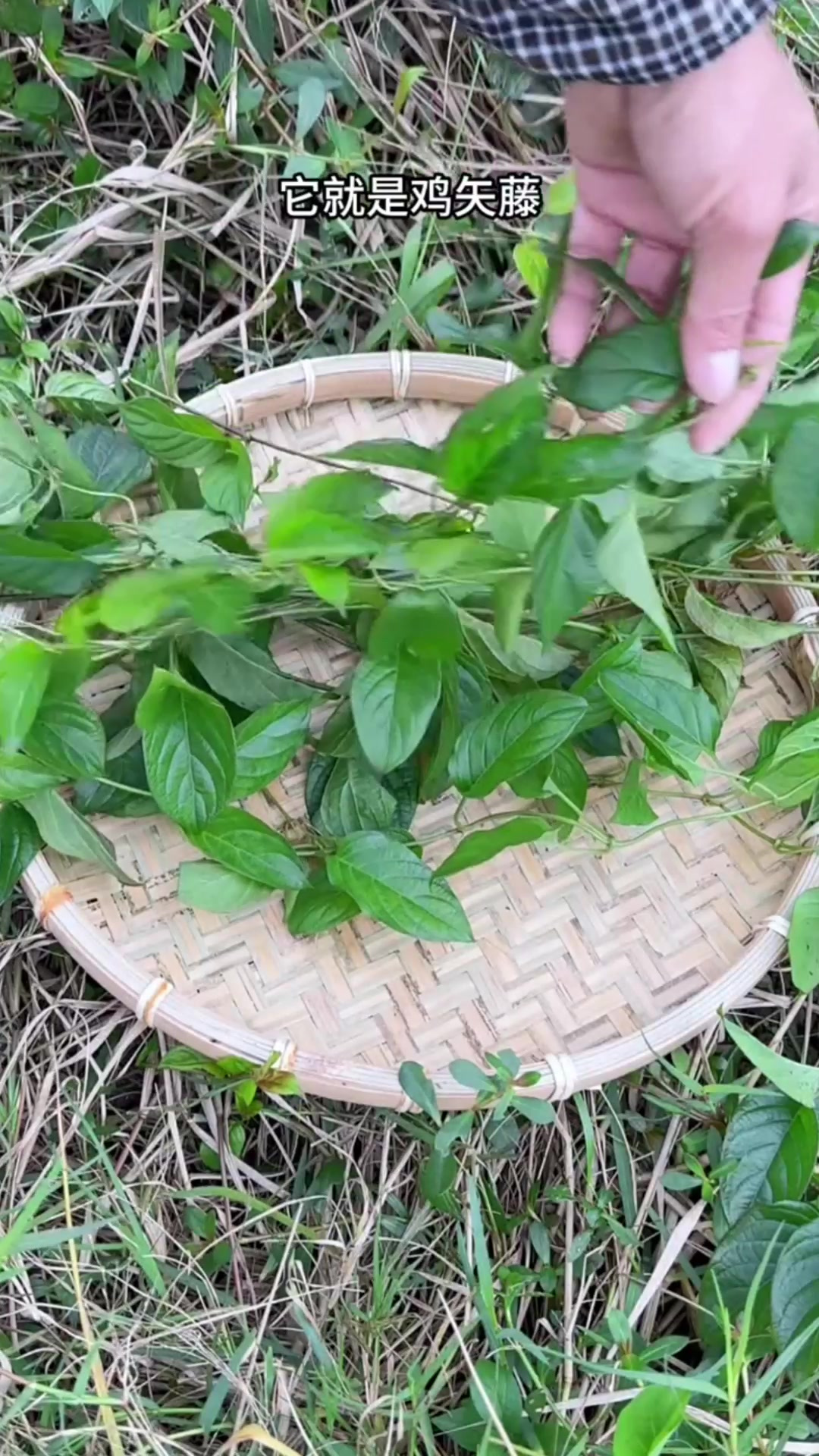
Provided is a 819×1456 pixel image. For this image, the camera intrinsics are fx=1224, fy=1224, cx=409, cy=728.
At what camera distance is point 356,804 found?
2.48 ft

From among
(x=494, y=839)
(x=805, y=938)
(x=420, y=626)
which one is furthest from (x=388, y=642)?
(x=805, y=938)

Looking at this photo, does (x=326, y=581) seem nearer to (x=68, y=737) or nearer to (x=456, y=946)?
(x=68, y=737)

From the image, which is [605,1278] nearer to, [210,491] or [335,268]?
[210,491]

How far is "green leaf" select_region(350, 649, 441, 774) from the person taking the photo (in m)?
0.67

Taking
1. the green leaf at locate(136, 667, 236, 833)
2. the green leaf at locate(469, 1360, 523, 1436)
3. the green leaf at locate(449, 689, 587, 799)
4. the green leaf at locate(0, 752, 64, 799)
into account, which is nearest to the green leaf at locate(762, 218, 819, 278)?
the green leaf at locate(449, 689, 587, 799)

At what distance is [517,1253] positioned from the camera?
0.81 meters

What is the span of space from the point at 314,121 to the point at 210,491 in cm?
45

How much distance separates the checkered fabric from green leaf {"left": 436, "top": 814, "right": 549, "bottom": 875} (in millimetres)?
380

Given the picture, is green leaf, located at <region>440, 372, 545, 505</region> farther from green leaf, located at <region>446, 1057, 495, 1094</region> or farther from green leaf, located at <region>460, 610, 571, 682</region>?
green leaf, located at <region>446, 1057, 495, 1094</region>

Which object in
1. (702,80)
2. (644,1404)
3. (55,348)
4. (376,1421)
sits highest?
(702,80)

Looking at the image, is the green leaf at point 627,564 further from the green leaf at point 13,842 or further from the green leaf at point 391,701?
the green leaf at point 13,842

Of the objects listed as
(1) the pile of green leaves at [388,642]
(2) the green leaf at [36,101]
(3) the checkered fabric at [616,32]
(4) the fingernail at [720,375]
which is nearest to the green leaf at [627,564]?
(1) the pile of green leaves at [388,642]

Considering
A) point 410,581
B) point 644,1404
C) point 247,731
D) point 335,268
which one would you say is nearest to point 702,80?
point 410,581

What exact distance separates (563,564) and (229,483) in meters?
0.27
